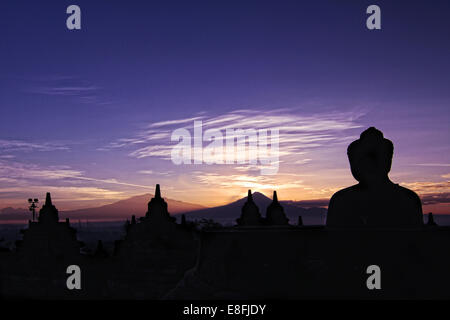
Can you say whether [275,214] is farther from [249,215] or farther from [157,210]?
[157,210]

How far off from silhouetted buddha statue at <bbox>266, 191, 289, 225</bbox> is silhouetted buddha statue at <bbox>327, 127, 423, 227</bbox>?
18.3m

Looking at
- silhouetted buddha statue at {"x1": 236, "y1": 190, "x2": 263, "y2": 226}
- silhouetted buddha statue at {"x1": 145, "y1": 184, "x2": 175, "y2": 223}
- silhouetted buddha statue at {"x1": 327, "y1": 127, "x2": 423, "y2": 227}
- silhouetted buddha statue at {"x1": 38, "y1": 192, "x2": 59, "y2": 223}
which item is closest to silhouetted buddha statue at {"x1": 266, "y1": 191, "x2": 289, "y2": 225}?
silhouetted buddha statue at {"x1": 236, "y1": 190, "x2": 263, "y2": 226}

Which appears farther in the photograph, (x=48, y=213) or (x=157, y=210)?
(x=48, y=213)

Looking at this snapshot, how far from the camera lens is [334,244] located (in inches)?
472

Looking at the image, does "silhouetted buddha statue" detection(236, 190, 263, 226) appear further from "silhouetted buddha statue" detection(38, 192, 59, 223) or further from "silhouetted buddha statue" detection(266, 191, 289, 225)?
"silhouetted buddha statue" detection(38, 192, 59, 223)

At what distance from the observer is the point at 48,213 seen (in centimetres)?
2953

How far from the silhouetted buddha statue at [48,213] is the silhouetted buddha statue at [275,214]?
1398cm

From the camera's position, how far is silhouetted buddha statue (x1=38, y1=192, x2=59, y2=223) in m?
29.5

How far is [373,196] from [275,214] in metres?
19.1

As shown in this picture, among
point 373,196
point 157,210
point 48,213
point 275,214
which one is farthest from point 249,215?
point 373,196
